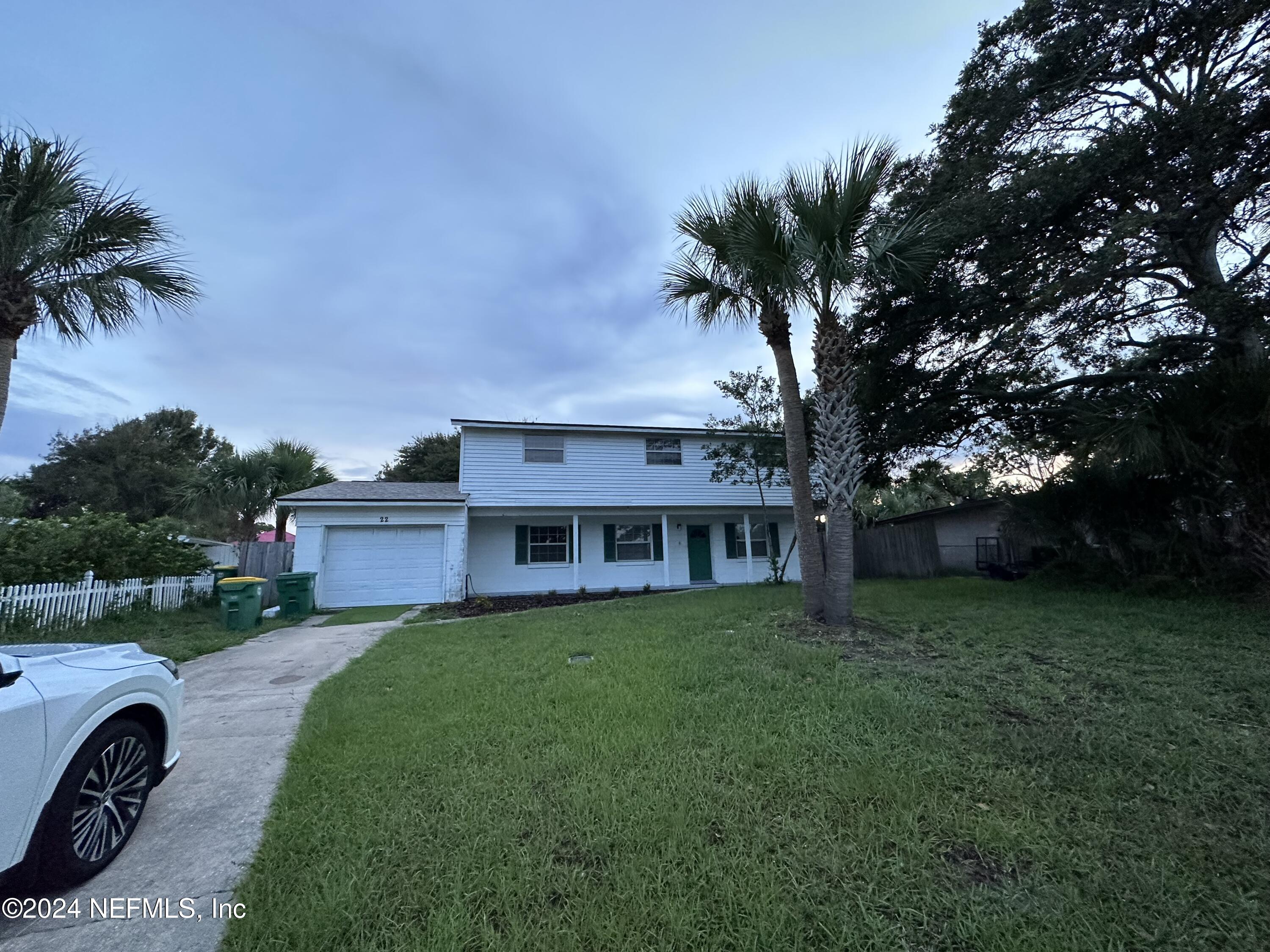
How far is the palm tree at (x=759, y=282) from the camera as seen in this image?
6656mm

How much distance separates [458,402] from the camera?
18641mm

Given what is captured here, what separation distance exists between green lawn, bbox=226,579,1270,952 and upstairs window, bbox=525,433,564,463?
9.98 metres

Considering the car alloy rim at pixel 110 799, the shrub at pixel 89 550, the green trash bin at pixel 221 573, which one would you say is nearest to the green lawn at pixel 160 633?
the shrub at pixel 89 550

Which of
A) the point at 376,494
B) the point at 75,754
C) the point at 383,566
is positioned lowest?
the point at 75,754

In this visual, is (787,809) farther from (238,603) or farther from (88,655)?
(238,603)

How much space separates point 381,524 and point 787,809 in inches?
511

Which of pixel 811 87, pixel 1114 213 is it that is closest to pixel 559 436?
pixel 811 87

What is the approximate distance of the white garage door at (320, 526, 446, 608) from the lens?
42.6ft

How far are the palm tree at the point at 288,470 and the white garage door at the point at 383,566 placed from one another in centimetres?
449

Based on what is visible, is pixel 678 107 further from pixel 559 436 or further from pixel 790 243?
pixel 559 436

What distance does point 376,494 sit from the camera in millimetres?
13539

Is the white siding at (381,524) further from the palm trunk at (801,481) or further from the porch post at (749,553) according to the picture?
the palm trunk at (801,481)

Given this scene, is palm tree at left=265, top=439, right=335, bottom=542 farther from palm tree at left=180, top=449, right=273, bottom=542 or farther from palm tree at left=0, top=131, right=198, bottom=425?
palm tree at left=0, top=131, right=198, bottom=425

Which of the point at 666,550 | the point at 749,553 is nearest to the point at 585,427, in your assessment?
the point at 666,550
